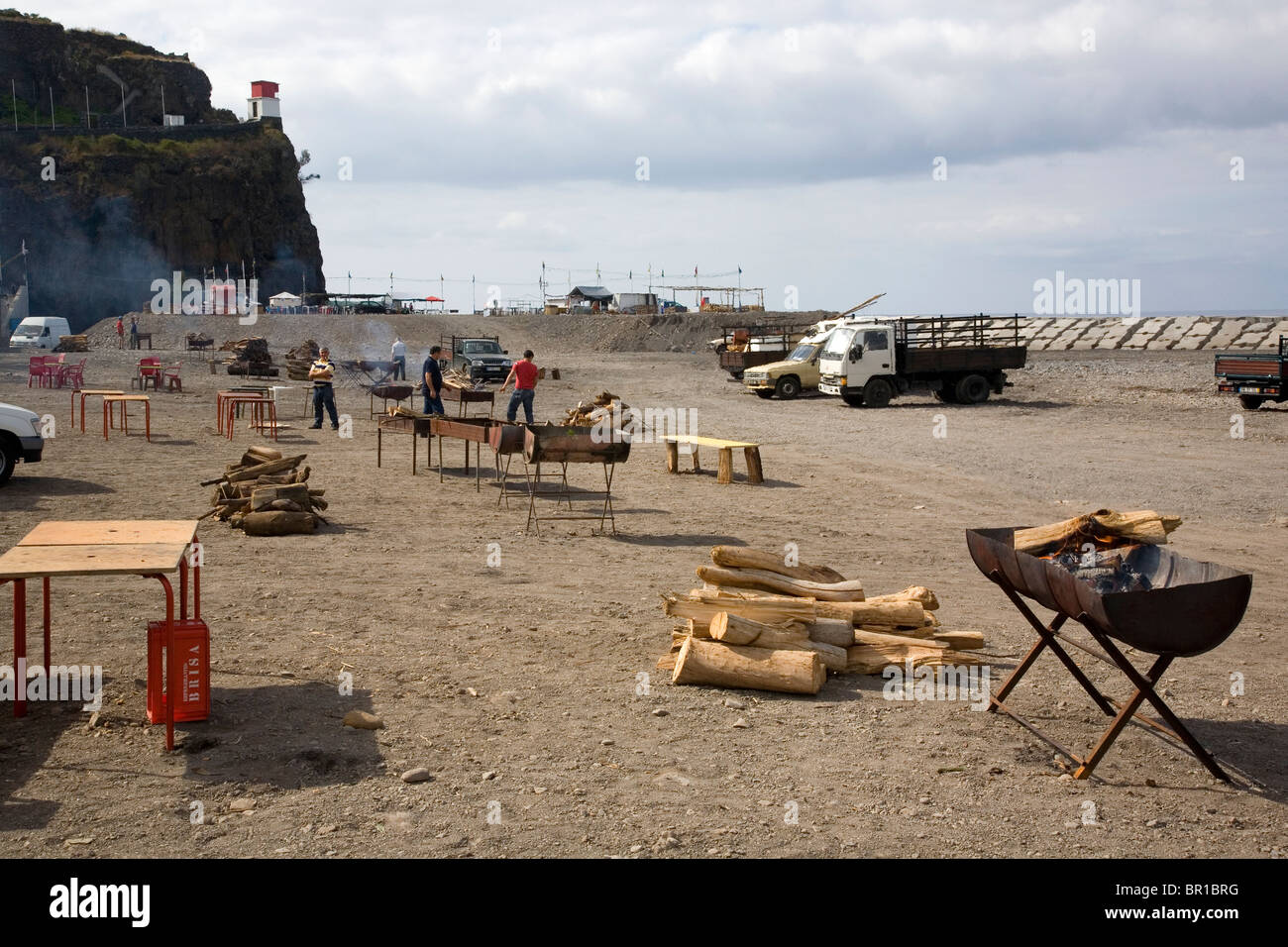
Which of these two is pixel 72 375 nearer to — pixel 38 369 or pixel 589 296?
pixel 38 369

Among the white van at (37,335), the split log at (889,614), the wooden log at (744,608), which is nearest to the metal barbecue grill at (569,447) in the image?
the wooden log at (744,608)

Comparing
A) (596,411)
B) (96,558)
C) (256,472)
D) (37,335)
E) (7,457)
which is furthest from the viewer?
(37,335)

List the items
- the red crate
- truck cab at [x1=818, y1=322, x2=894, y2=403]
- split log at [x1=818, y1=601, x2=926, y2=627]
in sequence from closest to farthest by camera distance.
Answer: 1. the red crate
2. split log at [x1=818, y1=601, x2=926, y2=627]
3. truck cab at [x1=818, y1=322, x2=894, y2=403]

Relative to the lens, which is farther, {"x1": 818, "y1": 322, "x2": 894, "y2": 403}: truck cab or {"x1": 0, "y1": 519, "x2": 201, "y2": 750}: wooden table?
{"x1": 818, "y1": 322, "x2": 894, "y2": 403}: truck cab

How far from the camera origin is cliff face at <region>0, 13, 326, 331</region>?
89.4 metres

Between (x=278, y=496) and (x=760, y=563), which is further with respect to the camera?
(x=278, y=496)

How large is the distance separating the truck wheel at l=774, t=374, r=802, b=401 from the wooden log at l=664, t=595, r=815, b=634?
26.8 metres

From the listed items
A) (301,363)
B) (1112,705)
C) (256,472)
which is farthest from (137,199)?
(1112,705)

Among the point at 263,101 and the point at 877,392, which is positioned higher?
the point at 263,101

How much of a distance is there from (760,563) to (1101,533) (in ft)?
8.03

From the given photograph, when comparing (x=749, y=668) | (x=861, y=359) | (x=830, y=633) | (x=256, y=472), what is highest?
(x=861, y=359)

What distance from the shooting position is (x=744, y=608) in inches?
295

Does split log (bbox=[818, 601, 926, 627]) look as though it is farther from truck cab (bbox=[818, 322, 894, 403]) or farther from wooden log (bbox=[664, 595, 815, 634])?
truck cab (bbox=[818, 322, 894, 403])

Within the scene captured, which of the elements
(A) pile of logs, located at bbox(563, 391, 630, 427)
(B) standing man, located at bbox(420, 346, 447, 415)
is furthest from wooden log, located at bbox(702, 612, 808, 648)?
(B) standing man, located at bbox(420, 346, 447, 415)
